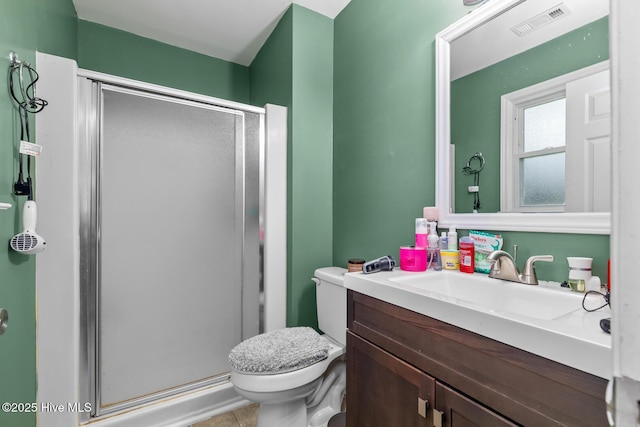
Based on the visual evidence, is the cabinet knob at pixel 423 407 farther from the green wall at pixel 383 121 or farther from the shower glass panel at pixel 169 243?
the shower glass panel at pixel 169 243

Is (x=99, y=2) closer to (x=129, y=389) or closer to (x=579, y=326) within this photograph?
(x=129, y=389)

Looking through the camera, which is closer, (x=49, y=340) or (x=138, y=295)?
(x=49, y=340)

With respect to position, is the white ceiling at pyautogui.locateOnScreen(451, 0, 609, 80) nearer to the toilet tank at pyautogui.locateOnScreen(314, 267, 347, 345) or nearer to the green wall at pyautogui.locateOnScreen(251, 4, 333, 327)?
the green wall at pyautogui.locateOnScreen(251, 4, 333, 327)

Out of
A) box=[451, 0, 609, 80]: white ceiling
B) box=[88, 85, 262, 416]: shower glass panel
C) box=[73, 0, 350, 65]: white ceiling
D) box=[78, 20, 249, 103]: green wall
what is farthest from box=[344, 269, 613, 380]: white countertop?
box=[78, 20, 249, 103]: green wall

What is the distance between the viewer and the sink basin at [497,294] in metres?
0.77

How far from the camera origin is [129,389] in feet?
4.81

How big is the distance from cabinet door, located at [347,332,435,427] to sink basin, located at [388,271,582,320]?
0.76 ft

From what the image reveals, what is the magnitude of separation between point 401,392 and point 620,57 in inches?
34.3

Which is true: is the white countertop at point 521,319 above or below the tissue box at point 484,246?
below

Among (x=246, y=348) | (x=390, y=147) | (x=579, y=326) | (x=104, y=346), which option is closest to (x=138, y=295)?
(x=104, y=346)

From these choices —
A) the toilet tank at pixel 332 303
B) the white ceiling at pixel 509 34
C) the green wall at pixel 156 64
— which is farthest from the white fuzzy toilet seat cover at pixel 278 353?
the green wall at pixel 156 64

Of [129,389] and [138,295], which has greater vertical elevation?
[138,295]

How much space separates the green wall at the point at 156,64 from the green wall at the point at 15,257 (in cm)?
81

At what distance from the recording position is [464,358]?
683mm
